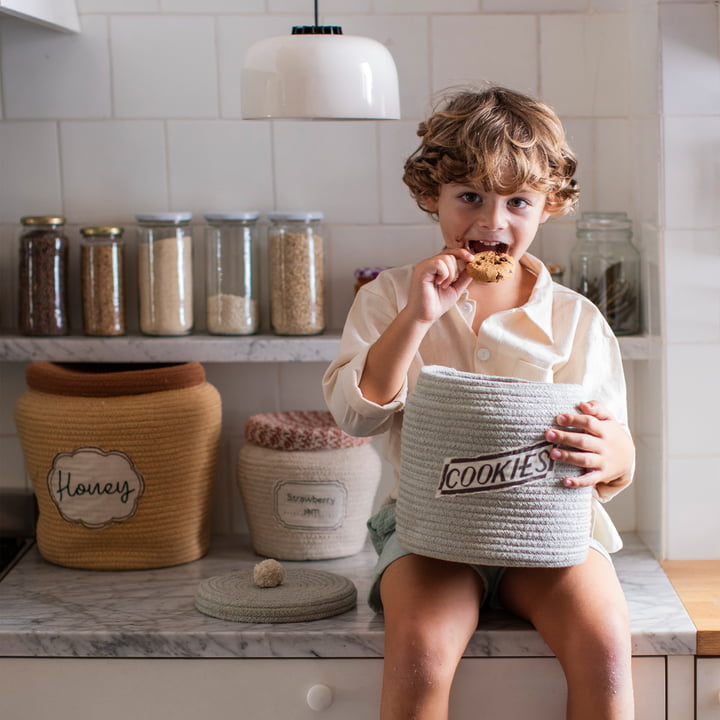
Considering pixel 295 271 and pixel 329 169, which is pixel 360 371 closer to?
pixel 295 271

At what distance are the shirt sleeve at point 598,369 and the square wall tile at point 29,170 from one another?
0.91 metres

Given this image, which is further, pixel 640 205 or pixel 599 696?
pixel 640 205

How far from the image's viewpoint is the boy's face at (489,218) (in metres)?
1.37

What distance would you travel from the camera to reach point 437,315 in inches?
52.4

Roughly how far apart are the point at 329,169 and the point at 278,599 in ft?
2.40

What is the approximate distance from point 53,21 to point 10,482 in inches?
30.9

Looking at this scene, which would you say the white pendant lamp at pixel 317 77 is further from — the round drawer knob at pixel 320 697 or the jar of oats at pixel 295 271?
the round drawer knob at pixel 320 697

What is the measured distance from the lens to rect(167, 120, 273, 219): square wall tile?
1.84 metres

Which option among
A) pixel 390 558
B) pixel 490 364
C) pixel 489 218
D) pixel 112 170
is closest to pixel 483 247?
pixel 489 218

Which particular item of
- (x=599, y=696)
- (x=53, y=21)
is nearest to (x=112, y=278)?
(x=53, y=21)

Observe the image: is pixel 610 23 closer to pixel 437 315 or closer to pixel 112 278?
pixel 437 315

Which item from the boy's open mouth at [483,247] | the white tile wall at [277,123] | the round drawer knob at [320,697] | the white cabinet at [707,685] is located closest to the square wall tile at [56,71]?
the white tile wall at [277,123]

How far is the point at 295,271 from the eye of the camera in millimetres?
1766

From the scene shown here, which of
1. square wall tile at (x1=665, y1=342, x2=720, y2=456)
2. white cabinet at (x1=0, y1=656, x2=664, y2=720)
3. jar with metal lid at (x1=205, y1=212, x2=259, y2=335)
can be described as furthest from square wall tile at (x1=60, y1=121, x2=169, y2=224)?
square wall tile at (x1=665, y1=342, x2=720, y2=456)
